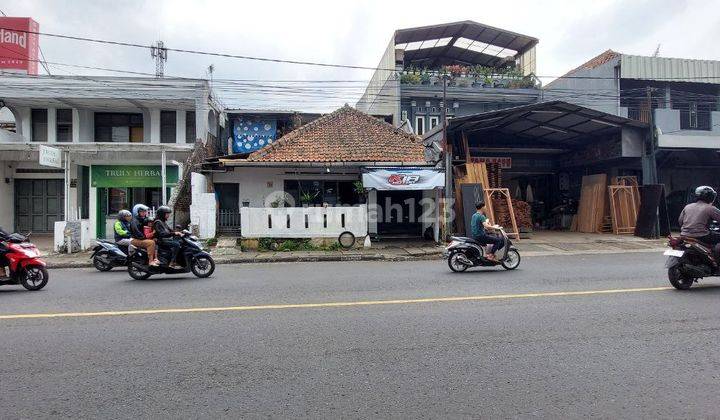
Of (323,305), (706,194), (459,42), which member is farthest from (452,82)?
(323,305)

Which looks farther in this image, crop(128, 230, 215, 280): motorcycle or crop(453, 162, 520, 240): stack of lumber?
crop(453, 162, 520, 240): stack of lumber

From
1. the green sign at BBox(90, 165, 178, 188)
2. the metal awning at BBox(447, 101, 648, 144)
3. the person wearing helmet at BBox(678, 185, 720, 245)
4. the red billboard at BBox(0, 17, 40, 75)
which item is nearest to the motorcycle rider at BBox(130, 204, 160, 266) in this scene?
the person wearing helmet at BBox(678, 185, 720, 245)

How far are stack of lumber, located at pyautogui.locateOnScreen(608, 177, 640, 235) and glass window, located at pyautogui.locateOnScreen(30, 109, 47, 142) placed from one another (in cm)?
2398

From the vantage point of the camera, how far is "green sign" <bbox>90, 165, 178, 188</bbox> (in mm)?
18391

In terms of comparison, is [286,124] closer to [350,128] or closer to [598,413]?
[350,128]

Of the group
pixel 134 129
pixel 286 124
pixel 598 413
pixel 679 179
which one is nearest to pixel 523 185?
pixel 679 179

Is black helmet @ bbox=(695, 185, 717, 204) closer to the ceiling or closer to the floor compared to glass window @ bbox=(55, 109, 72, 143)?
closer to the floor

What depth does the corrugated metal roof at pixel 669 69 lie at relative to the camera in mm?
20219

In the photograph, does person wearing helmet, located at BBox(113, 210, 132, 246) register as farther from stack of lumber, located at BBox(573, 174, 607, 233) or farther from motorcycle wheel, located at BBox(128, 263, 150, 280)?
stack of lumber, located at BBox(573, 174, 607, 233)

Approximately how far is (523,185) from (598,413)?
21520mm

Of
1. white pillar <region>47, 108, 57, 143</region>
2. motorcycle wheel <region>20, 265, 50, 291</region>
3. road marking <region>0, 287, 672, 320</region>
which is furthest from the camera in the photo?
white pillar <region>47, 108, 57, 143</region>

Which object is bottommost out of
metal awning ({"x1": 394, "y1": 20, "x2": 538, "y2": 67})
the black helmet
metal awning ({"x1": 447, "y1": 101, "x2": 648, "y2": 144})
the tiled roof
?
the black helmet

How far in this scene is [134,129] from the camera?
20.4 metres

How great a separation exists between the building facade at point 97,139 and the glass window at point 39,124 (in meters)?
0.04
